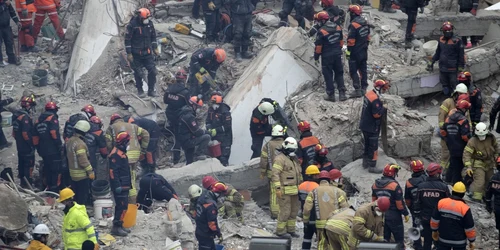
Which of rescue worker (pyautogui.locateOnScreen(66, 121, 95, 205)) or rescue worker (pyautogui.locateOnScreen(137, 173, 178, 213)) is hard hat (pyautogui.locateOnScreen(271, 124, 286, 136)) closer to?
rescue worker (pyautogui.locateOnScreen(137, 173, 178, 213))

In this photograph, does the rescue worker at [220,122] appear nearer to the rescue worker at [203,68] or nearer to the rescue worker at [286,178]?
the rescue worker at [203,68]

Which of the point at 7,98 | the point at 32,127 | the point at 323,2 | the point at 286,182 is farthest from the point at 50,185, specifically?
the point at 323,2


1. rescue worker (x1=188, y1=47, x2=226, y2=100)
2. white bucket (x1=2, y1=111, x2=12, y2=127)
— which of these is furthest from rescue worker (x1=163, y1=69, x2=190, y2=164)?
white bucket (x1=2, y1=111, x2=12, y2=127)

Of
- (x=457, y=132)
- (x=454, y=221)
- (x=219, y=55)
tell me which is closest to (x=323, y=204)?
(x=454, y=221)

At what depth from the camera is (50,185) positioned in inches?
725

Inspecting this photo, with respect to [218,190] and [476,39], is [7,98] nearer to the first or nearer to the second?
[218,190]

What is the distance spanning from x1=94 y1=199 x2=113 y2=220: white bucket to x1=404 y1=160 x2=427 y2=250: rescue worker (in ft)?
15.9

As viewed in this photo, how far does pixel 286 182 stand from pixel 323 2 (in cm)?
546

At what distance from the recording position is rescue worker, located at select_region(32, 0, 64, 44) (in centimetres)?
2231

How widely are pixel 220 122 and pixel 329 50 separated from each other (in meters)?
2.36

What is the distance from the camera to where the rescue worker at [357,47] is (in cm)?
1886

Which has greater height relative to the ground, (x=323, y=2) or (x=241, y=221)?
(x=323, y=2)

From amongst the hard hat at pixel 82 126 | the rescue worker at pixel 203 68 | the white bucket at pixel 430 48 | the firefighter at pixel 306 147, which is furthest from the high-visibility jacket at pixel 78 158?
the white bucket at pixel 430 48

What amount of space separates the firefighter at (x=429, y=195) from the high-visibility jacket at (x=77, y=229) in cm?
469
